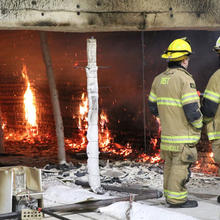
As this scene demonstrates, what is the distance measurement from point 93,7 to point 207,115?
242 cm

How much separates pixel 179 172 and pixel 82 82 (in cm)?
663

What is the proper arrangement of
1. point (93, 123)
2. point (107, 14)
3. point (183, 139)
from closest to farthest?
point (183, 139) → point (107, 14) → point (93, 123)

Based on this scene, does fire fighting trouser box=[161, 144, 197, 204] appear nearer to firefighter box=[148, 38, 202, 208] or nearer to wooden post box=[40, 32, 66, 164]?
firefighter box=[148, 38, 202, 208]

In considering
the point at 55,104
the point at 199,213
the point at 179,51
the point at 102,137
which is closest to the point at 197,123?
the point at 179,51

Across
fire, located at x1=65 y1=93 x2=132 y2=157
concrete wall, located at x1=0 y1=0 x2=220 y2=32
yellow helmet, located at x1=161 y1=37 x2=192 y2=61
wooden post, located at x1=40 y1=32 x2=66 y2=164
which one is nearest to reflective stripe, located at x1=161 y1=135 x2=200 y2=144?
yellow helmet, located at x1=161 y1=37 x2=192 y2=61

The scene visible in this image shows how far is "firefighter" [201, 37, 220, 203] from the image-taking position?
5.28 metres

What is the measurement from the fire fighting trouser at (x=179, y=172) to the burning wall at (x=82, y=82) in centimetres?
454

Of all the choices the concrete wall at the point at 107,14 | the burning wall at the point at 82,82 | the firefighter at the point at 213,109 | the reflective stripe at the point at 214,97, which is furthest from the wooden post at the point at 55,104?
the reflective stripe at the point at 214,97

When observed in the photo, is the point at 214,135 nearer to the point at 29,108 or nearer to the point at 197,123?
the point at 197,123

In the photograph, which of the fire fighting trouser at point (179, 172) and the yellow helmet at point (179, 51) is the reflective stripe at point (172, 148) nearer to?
the fire fighting trouser at point (179, 172)

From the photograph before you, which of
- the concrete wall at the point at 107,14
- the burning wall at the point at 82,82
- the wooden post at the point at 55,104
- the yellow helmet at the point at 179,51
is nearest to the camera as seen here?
the yellow helmet at the point at 179,51

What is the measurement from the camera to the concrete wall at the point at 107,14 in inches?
251

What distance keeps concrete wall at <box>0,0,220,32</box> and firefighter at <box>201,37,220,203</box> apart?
166 centimetres

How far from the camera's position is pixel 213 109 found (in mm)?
5277
